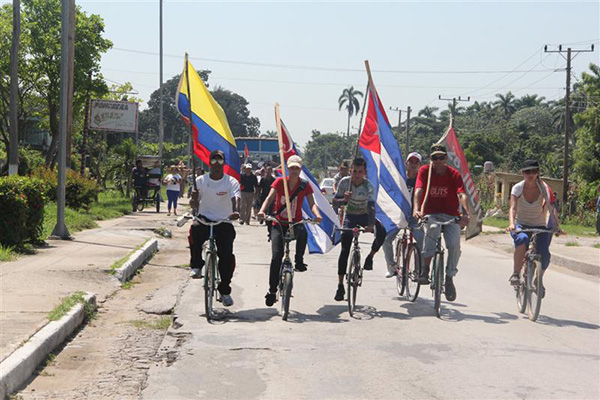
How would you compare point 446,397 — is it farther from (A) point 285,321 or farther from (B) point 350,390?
(A) point 285,321

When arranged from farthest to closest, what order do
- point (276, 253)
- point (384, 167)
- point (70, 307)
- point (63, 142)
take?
point (63, 142), point (384, 167), point (276, 253), point (70, 307)

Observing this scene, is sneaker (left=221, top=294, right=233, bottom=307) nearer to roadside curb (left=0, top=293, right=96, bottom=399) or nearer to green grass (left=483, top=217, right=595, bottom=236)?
roadside curb (left=0, top=293, right=96, bottom=399)

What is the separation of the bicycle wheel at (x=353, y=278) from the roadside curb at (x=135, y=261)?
4.10 meters

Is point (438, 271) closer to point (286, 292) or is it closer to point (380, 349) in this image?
point (286, 292)

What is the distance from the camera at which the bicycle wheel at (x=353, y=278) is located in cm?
947

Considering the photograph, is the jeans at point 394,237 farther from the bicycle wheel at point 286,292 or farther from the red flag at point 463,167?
the bicycle wheel at point 286,292

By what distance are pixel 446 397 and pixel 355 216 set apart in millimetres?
4374

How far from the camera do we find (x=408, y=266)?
1057 centimetres

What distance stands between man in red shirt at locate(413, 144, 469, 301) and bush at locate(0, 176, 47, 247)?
284 inches

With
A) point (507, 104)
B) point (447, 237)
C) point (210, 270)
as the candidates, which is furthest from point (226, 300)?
point (507, 104)

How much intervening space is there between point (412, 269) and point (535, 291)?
1665 mm

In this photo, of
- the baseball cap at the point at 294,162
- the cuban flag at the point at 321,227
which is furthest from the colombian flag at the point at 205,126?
the baseball cap at the point at 294,162

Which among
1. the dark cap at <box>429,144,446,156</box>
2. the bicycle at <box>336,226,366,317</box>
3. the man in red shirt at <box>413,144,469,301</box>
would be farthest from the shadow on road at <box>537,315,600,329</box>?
the dark cap at <box>429,144,446,156</box>

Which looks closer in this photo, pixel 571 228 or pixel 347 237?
pixel 347 237
